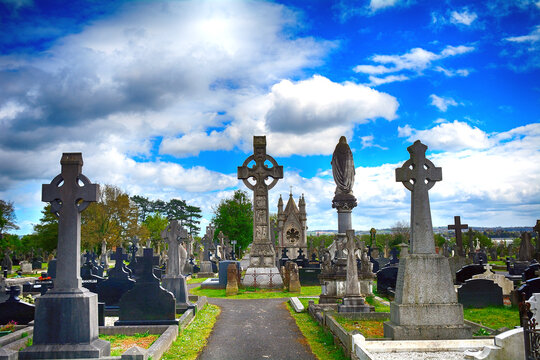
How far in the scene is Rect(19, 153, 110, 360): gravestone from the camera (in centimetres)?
633

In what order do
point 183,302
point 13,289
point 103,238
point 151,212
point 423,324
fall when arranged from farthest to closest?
point 151,212 < point 103,238 < point 183,302 < point 13,289 < point 423,324

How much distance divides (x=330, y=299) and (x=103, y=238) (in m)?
35.6

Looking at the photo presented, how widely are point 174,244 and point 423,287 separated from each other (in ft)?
26.6

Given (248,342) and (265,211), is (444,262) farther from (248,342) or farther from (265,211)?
(265,211)

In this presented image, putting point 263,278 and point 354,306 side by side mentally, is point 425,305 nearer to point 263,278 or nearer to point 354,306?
point 354,306

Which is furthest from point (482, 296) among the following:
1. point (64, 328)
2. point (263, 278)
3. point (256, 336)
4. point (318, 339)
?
point (64, 328)

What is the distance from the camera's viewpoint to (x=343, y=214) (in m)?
16.0

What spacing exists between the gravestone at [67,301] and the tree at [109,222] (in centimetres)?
3777

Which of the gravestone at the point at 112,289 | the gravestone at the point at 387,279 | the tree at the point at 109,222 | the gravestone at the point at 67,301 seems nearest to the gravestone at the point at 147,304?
the gravestone at the point at 67,301

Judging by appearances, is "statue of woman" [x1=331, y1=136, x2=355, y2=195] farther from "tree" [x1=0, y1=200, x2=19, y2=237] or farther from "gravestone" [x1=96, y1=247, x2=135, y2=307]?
"tree" [x1=0, y1=200, x2=19, y2=237]

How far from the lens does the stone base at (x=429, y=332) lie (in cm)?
712

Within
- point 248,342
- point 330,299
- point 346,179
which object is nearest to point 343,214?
point 346,179

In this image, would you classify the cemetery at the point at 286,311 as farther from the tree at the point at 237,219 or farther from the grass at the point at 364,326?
the tree at the point at 237,219

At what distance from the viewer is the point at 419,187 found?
7844 mm
